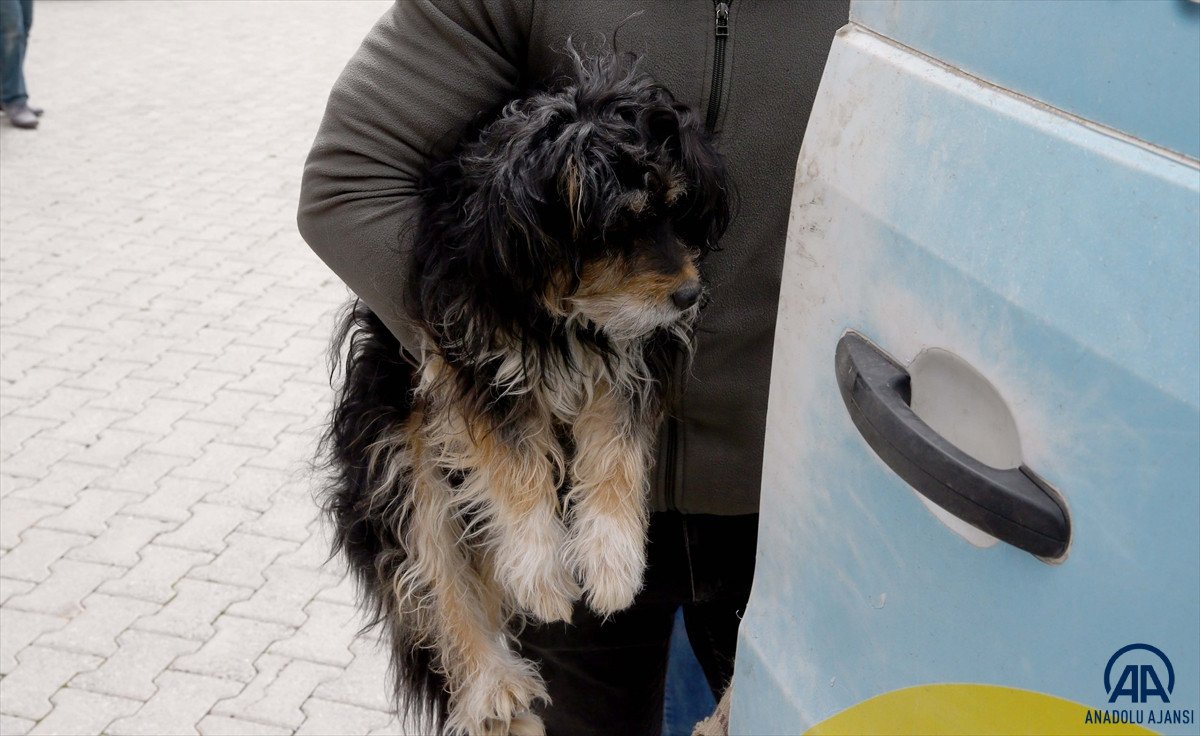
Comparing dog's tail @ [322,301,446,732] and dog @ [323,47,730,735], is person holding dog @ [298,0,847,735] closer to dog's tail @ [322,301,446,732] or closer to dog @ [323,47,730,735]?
dog @ [323,47,730,735]

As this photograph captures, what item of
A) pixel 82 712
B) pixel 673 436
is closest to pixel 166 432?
pixel 82 712

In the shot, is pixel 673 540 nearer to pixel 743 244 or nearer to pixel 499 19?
pixel 743 244

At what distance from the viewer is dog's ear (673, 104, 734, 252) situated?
1931 millimetres

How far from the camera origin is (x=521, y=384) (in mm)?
2299

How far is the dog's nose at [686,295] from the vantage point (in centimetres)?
196

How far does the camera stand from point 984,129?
1.20 m

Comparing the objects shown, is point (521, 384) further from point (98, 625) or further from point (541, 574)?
point (98, 625)

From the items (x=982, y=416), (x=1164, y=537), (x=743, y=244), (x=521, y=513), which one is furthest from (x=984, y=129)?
(x=521, y=513)

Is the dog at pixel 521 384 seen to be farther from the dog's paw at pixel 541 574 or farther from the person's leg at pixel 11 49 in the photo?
the person's leg at pixel 11 49

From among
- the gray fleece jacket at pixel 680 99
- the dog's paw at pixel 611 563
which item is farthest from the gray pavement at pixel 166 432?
the gray fleece jacket at pixel 680 99

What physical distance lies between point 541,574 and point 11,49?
8.21 meters

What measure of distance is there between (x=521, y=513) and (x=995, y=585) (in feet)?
4.19

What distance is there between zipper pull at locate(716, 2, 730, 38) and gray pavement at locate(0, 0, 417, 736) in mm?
2506

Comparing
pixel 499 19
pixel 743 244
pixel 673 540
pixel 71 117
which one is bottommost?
pixel 71 117
